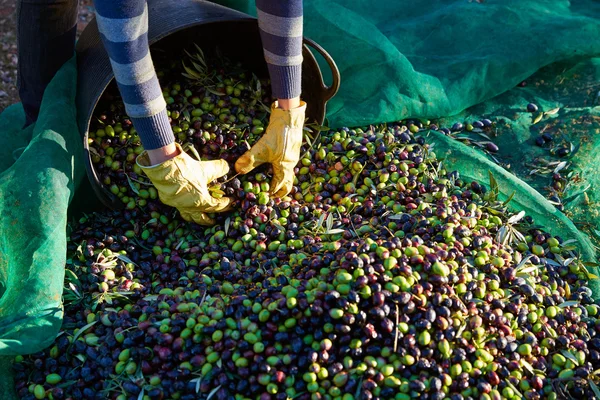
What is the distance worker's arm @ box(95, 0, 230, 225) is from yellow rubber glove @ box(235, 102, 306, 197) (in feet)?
0.43

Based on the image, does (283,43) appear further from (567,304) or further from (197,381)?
(567,304)

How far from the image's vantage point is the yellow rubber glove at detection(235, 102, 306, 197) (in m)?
2.96

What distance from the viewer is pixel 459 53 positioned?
4074 millimetres

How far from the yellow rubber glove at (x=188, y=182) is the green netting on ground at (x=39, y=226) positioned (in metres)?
0.42

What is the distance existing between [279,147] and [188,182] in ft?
1.66

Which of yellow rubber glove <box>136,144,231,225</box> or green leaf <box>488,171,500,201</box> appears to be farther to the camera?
green leaf <box>488,171,500,201</box>

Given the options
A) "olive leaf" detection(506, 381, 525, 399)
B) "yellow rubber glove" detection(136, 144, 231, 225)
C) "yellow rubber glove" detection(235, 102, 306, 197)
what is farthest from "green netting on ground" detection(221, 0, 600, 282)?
"olive leaf" detection(506, 381, 525, 399)

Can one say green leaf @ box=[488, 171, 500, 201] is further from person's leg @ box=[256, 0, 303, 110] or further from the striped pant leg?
the striped pant leg

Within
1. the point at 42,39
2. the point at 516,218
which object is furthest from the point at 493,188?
the point at 42,39

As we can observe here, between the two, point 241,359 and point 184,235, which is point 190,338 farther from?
point 184,235

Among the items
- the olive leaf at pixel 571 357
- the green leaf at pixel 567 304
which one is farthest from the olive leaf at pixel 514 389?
the green leaf at pixel 567 304

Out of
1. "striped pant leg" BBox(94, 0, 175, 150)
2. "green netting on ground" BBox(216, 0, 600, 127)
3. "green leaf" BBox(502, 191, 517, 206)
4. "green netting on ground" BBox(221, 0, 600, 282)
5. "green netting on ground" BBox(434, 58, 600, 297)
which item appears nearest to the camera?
"striped pant leg" BBox(94, 0, 175, 150)

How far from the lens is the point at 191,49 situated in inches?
134

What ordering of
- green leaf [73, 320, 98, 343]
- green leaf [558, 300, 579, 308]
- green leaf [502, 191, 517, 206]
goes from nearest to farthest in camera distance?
1. green leaf [73, 320, 98, 343]
2. green leaf [558, 300, 579, 308]
3. green leaf [502, 191, 517, 206]
